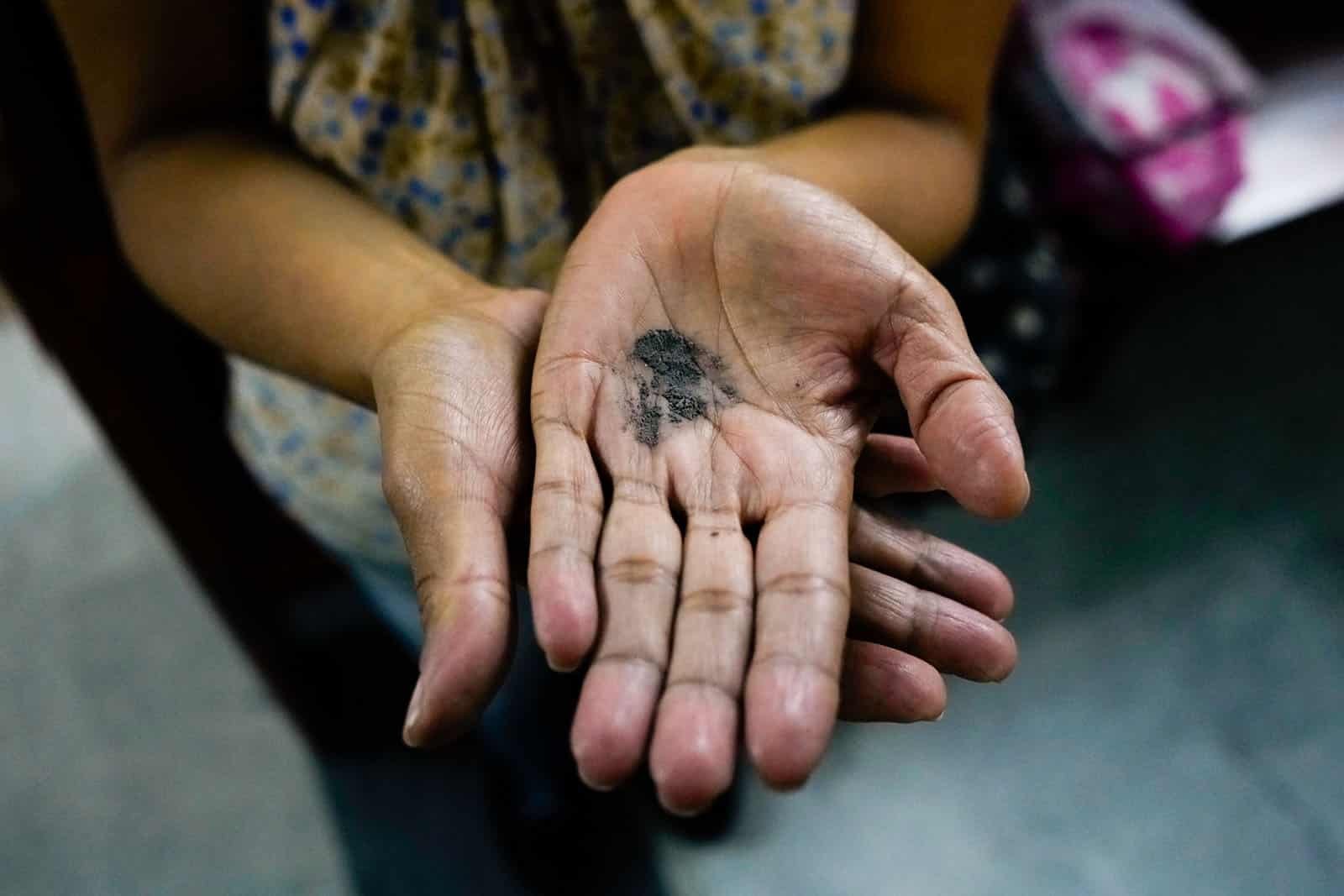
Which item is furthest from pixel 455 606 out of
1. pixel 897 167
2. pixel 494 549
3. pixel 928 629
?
pixel 897 167

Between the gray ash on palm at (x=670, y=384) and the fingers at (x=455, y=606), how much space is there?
147 mm

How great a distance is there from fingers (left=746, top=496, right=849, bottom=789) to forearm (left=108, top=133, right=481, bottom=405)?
31cm

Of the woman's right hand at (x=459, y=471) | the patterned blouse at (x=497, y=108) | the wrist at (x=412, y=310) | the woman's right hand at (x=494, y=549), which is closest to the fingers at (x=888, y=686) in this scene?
the woman's right hand at (x=494, y=549)

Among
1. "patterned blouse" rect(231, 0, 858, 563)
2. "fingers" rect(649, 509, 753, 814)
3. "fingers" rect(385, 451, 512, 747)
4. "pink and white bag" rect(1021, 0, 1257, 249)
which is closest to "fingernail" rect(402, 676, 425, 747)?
"fingers" rect(385, 451, 512, 747)

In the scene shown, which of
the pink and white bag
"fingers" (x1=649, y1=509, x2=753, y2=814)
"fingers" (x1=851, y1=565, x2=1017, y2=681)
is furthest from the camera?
the pink and white bag

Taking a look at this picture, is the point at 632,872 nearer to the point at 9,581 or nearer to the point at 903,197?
the point at 903,197

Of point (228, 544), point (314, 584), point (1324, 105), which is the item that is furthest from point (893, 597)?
point (1324, 105)

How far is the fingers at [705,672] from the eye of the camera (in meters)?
0.49

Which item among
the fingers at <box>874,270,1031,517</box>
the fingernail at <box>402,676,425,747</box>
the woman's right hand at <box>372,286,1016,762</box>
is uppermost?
the fingers at <box>874,270,1031,517</box>

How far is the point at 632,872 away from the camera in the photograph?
4.15 feet

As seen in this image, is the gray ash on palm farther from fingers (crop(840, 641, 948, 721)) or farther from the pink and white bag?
the pink and white bag

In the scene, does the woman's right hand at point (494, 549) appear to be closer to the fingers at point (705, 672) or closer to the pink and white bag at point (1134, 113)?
the fingers at point (705, 672)

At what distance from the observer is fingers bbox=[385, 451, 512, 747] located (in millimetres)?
514

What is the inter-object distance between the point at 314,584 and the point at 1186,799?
122cm
